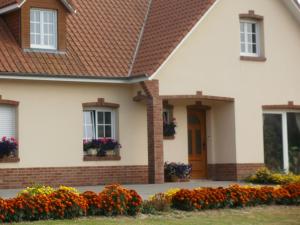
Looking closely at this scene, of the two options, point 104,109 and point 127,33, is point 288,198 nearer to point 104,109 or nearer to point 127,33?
point 104,109

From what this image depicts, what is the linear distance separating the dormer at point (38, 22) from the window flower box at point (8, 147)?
319 centimetres

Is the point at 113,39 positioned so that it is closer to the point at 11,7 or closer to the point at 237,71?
the point at 11,7

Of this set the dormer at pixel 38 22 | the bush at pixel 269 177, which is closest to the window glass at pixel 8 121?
the dormer at pixel 38 22

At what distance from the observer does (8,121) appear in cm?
2386

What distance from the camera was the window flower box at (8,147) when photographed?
23.3m

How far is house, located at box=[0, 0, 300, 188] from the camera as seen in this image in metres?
24.2

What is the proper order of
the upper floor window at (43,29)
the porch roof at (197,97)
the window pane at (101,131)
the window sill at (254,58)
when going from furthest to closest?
1. the window sill at (254,58)
2. the window pane at (101,131)
3. the porch roof at (197,97)
4. the upper floor window at (43,29)

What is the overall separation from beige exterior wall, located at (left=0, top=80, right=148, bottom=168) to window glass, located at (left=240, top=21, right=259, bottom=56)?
467cm

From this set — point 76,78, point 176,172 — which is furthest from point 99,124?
point 176,172

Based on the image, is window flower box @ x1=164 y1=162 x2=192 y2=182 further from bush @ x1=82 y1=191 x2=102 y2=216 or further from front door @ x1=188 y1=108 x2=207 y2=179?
bush @ x1=82 y1=191 x2=102 y2=216

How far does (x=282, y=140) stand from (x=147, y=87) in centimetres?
658

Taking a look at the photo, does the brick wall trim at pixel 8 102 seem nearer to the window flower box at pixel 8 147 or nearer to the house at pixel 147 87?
the house at pixel 147 87

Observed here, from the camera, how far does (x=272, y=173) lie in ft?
85.9

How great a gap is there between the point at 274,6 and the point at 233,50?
278 cm
